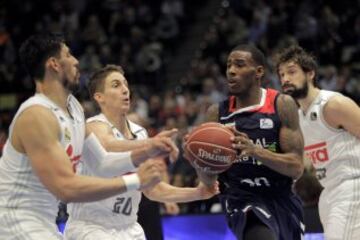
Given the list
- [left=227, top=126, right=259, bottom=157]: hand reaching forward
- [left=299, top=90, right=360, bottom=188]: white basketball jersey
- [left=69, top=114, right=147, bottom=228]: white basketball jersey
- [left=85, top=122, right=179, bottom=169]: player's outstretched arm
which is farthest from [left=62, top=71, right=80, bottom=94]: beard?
[left=299, top=90, right=360, bottom=188]: white basketball jersey

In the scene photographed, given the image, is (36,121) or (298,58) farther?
(298,58)

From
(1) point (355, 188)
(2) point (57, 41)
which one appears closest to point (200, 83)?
(1) point (355, 188)

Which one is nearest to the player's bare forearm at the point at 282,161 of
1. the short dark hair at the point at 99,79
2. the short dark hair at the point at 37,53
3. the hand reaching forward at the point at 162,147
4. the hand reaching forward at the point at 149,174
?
the hand reaching forward at the point at 162,147

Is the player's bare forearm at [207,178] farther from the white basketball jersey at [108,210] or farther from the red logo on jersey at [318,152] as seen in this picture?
the red logo on jersey at [318,152]

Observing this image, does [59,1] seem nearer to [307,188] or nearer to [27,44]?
[307,188]

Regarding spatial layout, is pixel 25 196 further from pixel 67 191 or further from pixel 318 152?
pixel 318 152

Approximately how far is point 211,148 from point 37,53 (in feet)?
4.77

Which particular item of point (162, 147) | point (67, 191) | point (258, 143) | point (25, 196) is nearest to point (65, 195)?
point (67, 191)

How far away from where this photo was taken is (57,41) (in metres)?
4.80

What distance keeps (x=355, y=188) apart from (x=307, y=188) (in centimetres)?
204

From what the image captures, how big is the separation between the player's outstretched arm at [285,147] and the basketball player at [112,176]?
0.56 m

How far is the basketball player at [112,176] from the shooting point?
18.1 ft

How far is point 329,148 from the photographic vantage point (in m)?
6.30

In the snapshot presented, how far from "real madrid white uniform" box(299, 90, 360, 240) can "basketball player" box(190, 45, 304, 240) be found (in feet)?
1.20
